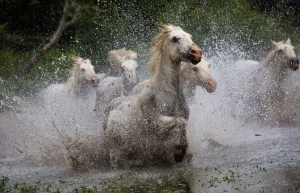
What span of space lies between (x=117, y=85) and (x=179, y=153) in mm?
4013

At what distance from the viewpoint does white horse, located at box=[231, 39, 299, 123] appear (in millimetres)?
10664

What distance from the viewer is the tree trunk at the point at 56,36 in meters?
17.9

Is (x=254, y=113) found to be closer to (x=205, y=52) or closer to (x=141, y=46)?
(x=205, y=52)

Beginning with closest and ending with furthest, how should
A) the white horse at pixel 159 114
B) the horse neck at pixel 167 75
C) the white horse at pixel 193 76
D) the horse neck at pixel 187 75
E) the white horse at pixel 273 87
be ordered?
the white horse at pixel 159 114 → the horse neck at pixel 167 75 → the white horse at pixel 193 76 → the horse neck at pixel 187 75 → the white horse at pixel 273 87

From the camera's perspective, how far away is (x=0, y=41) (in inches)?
743

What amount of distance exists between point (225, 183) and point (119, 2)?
46.2 ft

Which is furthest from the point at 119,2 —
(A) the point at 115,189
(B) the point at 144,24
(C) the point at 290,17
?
(A) the point at 115,189

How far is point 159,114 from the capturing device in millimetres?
7625

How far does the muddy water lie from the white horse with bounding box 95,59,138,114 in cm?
32

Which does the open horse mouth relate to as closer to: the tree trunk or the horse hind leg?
the horse hind leg

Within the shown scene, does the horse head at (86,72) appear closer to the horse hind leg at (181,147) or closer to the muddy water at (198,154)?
the muddy water at (198,154)

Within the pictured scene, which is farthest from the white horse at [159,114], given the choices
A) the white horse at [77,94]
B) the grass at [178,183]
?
the white horse at [77,94]

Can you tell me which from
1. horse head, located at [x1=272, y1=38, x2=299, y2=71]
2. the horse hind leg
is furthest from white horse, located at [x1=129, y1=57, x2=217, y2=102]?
the horse hind leg

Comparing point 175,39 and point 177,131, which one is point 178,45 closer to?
point 175,39
